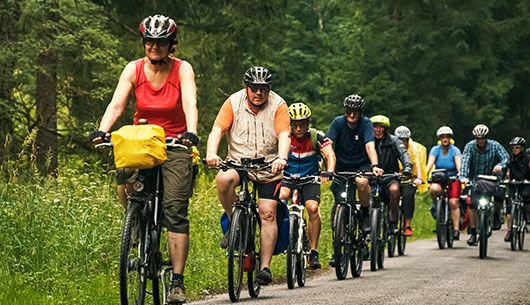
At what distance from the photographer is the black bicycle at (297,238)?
36.9 ft

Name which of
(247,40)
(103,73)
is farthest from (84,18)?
(247,40)

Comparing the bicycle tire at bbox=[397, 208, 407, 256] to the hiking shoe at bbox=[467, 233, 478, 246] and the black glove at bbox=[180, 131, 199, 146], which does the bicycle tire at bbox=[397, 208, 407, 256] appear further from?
the black glove at bbox=[180, 131, 199, 146]

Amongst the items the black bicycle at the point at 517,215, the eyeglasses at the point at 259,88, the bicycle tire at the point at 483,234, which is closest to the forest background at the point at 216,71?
the eyeglasses at the point at 259,88

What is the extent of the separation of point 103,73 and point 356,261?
717 centimetres

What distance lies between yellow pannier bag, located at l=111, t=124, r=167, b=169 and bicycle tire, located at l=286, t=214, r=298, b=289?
3.67m

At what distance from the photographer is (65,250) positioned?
10.3 m

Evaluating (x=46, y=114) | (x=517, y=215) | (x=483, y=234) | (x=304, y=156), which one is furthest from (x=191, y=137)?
(x=46, y=114)

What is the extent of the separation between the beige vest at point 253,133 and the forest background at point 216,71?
5.91ft

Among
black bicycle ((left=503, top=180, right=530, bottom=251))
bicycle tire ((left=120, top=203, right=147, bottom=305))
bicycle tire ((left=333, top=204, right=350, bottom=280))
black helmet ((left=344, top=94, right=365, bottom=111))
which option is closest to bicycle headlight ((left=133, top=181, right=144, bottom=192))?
Result: bicycle tire ((left=120, top=203, right=147, bottom=305))

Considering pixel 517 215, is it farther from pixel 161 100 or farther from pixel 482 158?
pixel 161 100

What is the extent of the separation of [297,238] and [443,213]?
26.6 feet

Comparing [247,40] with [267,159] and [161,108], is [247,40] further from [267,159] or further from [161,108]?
[161,108]

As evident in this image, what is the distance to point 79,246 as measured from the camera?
10367 millimetres

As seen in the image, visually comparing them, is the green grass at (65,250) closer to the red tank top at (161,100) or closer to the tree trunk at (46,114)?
the red tank top at (161,100)
